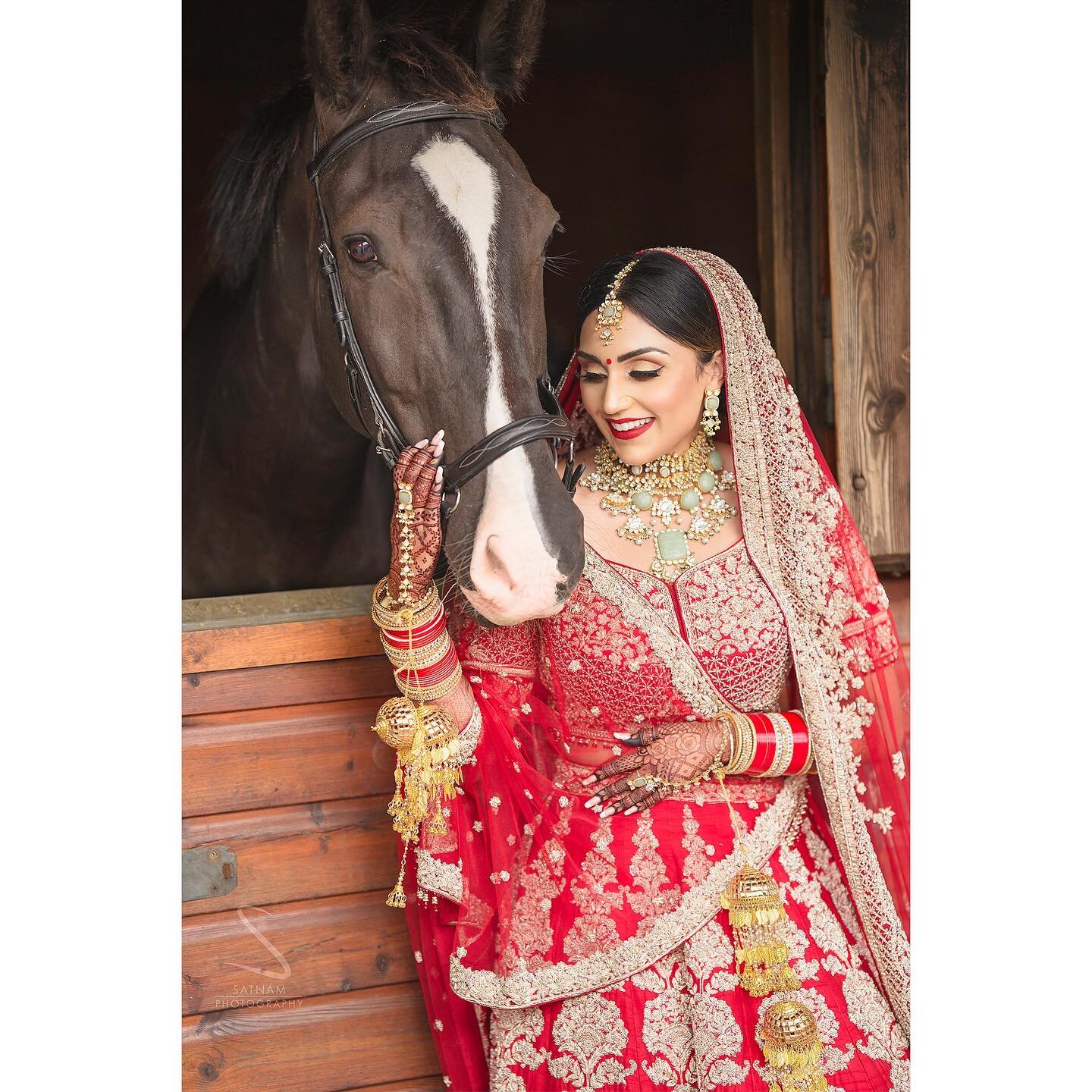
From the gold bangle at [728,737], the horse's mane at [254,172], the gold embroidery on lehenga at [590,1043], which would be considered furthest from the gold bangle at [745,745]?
the horse's mane at [254,172]

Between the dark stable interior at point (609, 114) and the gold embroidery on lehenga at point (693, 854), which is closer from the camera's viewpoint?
the gold embroidery on lehenga at point (693, 854)

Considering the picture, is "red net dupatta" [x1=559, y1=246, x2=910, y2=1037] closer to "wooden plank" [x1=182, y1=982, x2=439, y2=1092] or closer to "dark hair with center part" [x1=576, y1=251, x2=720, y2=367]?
"dark hair with center part" [x1=576, y1=251, x2=720, y2=367]

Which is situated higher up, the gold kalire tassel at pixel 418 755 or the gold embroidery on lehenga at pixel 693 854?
the gold kalire tassel at pixel 418 755

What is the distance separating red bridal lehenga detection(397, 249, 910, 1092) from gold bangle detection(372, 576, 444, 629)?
6.3 inches

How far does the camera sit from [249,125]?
68.1 inches

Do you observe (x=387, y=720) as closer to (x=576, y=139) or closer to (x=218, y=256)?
(x=218, y=256)

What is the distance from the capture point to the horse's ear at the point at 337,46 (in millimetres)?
1386

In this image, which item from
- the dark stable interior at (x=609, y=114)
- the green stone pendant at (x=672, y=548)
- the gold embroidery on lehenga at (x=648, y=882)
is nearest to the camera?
the gold embroidery on lehenga at (x=648, y=882)

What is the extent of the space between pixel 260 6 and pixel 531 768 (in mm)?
1734

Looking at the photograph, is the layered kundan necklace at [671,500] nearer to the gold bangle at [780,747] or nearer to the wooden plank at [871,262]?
the gold bangle at [780,747]

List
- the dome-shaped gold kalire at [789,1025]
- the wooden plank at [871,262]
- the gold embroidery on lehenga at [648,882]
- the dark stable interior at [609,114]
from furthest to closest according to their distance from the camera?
the dark stable interior at [609,114], the wooden plank at [871,262], the gold embroidery on lehenga at [648,882], the dome-shaped gold kalire at [789,1025]

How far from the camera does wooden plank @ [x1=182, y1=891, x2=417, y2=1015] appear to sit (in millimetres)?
1590

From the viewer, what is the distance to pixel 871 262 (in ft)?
6.80

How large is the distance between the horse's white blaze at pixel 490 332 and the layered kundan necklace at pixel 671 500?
33 centimetres
